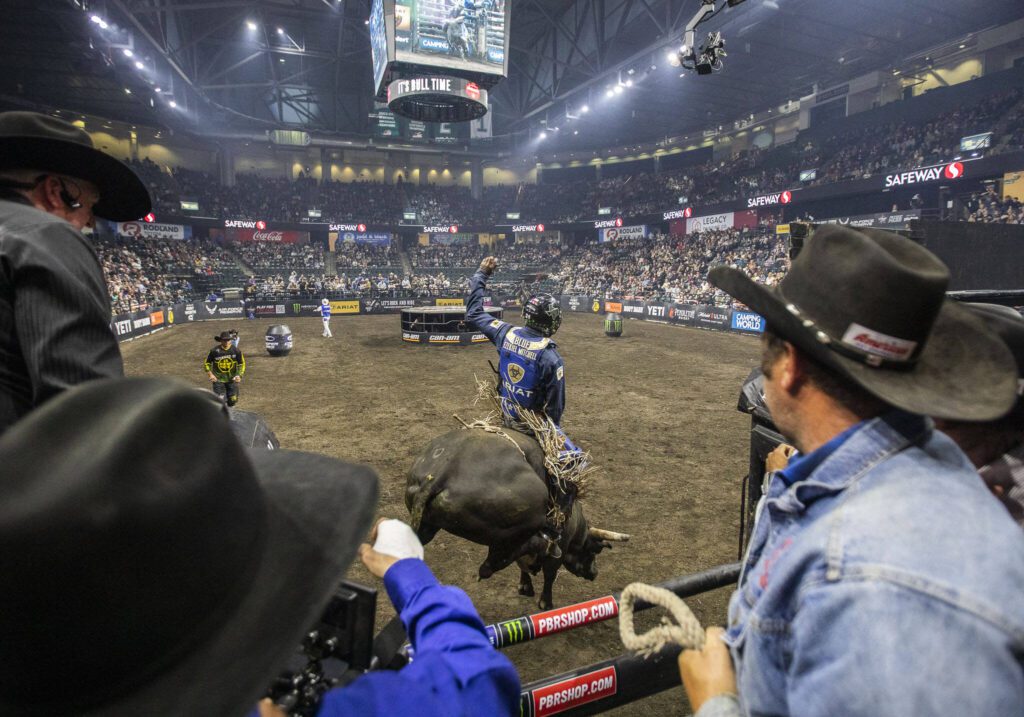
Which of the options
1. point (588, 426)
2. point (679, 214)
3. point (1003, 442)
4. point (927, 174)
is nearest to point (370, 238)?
point (679, 214)

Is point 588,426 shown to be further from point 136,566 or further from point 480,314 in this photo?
point 136,566

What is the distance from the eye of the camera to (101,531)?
0.82 m

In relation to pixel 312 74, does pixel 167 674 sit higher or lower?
lower

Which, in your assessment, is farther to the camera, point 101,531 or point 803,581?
point 803,581

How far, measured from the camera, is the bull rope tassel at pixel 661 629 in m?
1.57

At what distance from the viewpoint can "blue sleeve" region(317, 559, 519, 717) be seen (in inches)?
44.6

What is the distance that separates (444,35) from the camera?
2255 centimetres

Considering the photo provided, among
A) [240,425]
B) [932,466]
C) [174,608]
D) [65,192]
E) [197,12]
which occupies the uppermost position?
[197,12]

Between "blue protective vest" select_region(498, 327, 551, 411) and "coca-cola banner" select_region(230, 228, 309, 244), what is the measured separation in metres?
45.5

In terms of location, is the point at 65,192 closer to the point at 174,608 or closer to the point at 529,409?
the point at 174,608

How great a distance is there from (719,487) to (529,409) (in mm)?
4080

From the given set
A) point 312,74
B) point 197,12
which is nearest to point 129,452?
point 197,12

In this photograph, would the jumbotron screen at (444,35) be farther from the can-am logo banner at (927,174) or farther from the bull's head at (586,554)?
the bull's head at (586,554)

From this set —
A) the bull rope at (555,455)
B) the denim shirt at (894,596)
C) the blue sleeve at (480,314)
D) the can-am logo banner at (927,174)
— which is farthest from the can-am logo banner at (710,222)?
the denim shirt at (894,596)
